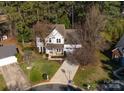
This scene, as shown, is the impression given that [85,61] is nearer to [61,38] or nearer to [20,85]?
[61,38]

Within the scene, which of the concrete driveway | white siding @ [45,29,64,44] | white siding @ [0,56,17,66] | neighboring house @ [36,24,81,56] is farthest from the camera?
white siding @ [45,29,64,44]

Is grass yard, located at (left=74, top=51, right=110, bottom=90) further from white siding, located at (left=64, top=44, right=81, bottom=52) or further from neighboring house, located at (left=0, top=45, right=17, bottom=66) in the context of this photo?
neighboring house, located at (left=0, top=45, right=17, bottom=66)

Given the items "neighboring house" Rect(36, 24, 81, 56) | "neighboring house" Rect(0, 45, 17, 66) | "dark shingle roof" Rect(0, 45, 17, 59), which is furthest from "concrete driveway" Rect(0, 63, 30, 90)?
"neighboring house" Rect(36, 24, 81, 56)

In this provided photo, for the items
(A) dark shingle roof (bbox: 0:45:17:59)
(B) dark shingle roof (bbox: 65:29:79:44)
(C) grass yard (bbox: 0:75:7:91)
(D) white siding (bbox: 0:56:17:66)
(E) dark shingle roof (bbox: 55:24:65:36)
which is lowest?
(C) grass yard (bbox: 0:75:7:91)

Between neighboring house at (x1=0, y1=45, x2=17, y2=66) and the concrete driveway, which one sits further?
neighboring house at (x1=0, y1=45, x2=17, y2=66)

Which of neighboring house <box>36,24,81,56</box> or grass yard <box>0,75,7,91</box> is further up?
neighboring house <box>36,24,81,56</box>

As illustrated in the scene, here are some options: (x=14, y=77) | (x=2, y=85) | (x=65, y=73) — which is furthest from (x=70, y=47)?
(x=2, y=85)

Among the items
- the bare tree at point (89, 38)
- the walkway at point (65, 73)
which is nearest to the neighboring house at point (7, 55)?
the walkway at point (65, 73)

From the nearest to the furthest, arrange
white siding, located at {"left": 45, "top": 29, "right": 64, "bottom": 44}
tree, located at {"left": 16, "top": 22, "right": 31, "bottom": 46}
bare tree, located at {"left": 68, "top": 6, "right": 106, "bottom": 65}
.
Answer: bare tree, located at {"left": 68, "top": 6, "right": 106, "bottom": 65} < white siding, located at {"left": 45, "top": 29, "right": 64, "bottom": 44} < tree, located at {"left": 16, "top": 22, "right": 31, "bottom": 46}
